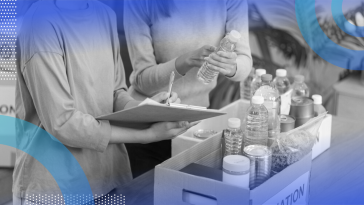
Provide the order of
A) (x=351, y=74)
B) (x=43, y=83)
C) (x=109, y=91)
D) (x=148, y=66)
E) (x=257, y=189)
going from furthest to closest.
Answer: (x=351, y=74), (x=148, y=66), (x=109, y=91), (x=43, y=83), (x=257, y=189)

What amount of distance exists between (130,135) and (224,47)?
417mm

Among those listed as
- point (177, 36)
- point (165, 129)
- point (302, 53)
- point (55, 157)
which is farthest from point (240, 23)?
point (302, 53)

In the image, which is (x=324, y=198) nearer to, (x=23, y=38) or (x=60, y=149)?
(x=60, y=149)

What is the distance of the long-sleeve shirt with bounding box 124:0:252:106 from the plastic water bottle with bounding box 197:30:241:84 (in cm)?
12

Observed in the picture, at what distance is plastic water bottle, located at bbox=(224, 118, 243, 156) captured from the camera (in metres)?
1.24

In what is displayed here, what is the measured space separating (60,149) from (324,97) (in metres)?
2.47

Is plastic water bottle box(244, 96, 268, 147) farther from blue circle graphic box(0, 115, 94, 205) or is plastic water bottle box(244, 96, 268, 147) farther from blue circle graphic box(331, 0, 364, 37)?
blue circle graphic box(331, 0, 364, 37)

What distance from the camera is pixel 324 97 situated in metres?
3.22

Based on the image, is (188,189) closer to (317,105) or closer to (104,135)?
(104,135)

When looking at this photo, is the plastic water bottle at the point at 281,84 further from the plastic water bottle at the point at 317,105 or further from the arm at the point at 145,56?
the arm at the point at 145,56

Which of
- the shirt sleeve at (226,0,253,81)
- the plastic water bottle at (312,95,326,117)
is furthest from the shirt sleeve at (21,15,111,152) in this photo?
the plastic water bottle at (312,95,326,117)

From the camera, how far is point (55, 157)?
4.05 feet

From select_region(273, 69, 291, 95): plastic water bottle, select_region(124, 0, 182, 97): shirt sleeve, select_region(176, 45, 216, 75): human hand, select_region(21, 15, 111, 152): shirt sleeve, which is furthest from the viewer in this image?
select_region(273, 69, 291, 95): plastic water bottle

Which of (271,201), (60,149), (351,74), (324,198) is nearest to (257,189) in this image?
(271,201)
